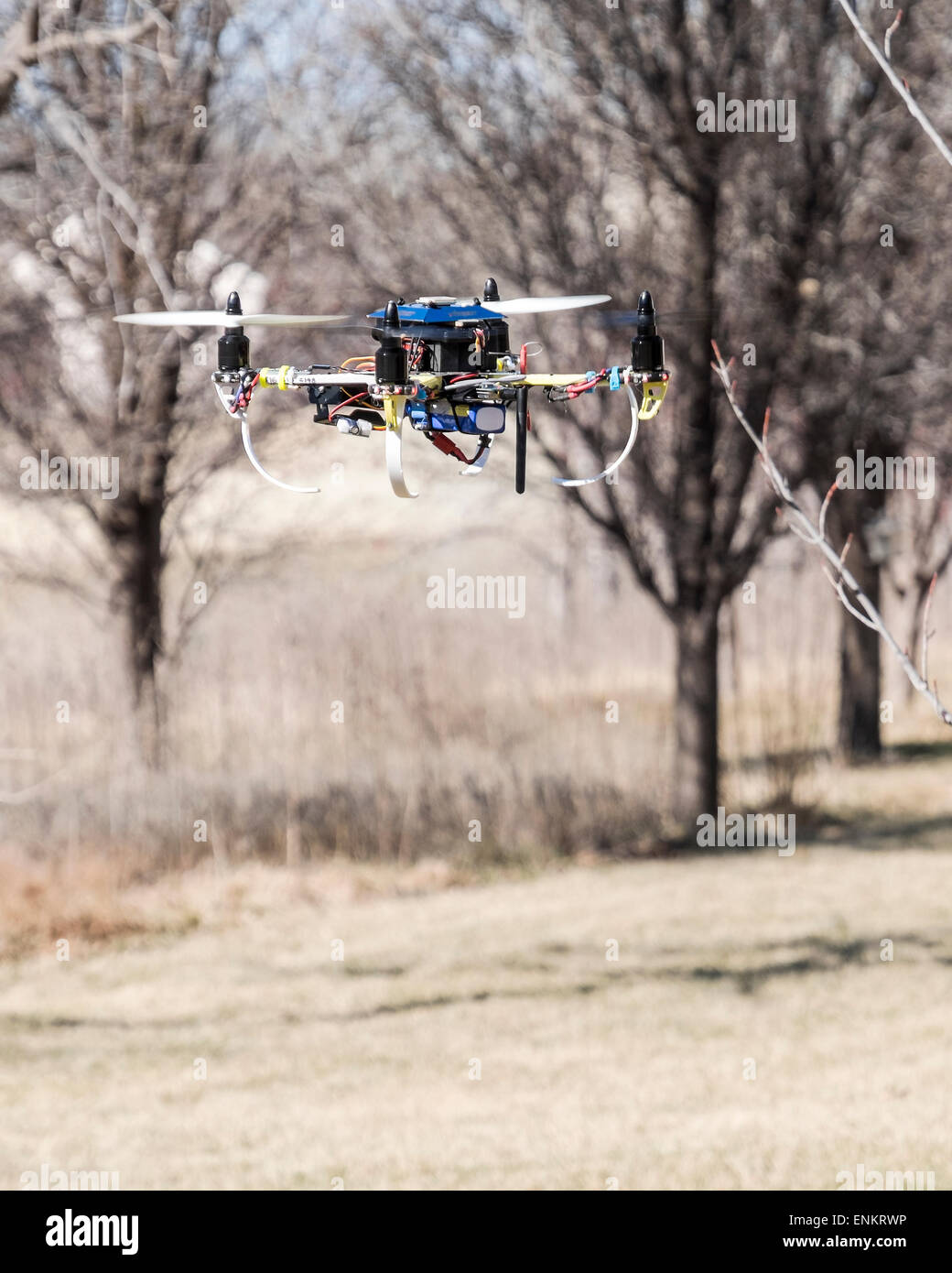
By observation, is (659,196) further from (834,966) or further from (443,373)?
(443,373)

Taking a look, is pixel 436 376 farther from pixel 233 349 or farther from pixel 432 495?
pixel 432 495

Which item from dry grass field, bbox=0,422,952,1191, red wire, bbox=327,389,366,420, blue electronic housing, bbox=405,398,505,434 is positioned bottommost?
dry grass field, bbox=0,422,952,1191

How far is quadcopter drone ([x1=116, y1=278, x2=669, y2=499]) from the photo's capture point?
5.11ft

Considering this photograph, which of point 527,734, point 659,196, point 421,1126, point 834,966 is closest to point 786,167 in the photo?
point 659,196

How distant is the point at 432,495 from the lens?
13.6 m

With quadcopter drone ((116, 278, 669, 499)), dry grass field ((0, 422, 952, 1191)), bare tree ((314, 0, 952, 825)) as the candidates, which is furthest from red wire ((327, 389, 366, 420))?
bare tree ((314, 0, 952, 825))

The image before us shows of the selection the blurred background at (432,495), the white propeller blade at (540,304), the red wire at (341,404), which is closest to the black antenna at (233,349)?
the red wire at (341,404)

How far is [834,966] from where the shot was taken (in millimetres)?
9258

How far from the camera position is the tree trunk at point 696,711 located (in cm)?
1224

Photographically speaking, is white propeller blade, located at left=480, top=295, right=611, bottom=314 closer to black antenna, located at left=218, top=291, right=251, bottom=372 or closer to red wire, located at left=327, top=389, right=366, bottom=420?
red wire, located at left=327, top=389, right=366, bottom=420

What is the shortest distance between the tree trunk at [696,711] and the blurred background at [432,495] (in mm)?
30

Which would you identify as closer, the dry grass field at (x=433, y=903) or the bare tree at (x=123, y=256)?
the dry grass field at (x=433, y=903)

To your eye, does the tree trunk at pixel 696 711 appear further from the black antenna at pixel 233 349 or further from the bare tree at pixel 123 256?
the black antenna at pixel 233 349

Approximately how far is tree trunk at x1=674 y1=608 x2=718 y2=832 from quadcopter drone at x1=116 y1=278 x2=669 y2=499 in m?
10.7
